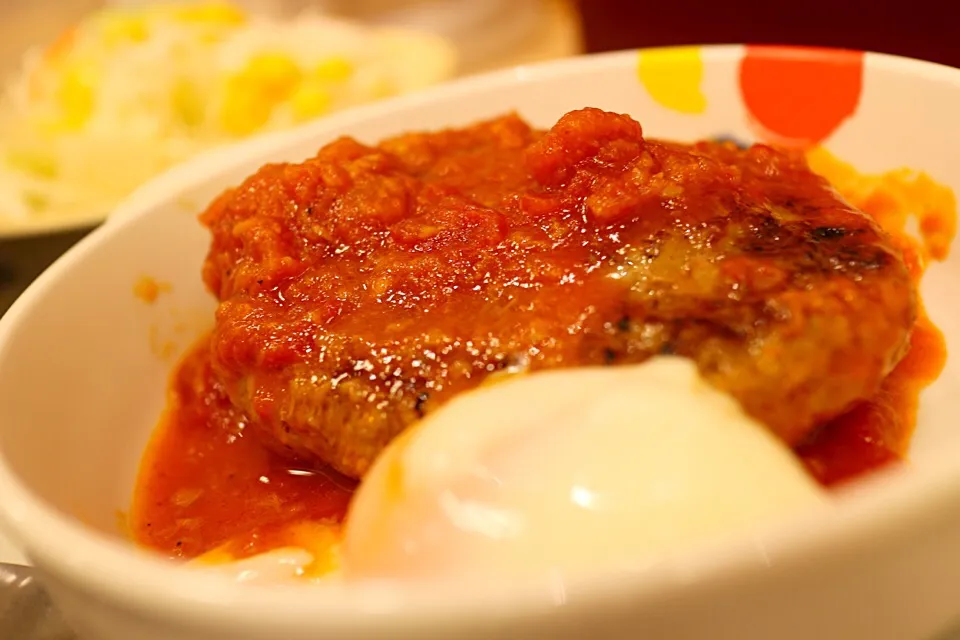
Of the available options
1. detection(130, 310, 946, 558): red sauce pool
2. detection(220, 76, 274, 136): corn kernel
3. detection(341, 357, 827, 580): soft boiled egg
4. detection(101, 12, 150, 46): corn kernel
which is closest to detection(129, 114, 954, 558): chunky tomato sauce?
detection(130, 310, 946, 558): red sauce pool

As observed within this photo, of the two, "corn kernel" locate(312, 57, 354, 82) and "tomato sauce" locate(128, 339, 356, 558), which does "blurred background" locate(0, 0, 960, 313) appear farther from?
"tomato sauce" locate(128, 339, 356, 558)

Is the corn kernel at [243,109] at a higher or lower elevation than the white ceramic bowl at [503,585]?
lower

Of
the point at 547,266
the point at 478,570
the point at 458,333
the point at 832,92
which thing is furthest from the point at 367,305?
the point at 832,92

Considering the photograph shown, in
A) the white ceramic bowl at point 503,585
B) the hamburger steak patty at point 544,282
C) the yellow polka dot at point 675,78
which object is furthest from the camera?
the yellow polka dot at point 675,78

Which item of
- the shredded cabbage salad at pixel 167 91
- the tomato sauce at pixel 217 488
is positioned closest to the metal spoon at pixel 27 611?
the tomato sauce at pixel 217 488

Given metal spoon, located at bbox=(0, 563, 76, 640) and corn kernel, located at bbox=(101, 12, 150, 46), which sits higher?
metal spoon, located at bbox=(0, 563, 76, 640)

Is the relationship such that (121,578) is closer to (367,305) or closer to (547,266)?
(367,305)

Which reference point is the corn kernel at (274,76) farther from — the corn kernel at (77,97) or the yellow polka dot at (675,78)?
the yellow polka dot at (675,78)
